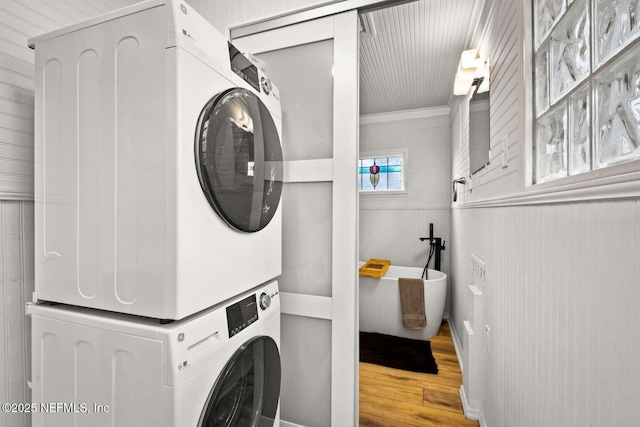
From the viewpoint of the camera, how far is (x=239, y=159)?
3.06 ft

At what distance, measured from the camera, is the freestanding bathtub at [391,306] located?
2803mm

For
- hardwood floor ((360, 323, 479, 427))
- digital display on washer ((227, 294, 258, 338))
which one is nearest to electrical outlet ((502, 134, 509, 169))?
digital display on washer ((227, 294, 258, 338))

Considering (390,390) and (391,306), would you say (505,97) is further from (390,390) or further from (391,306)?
(391,306)

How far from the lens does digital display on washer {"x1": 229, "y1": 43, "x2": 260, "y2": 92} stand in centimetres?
98

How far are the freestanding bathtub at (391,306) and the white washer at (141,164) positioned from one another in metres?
2.21

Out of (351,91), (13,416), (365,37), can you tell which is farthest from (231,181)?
(365,37)

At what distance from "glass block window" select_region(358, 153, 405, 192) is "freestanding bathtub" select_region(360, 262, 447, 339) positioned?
1454 mm

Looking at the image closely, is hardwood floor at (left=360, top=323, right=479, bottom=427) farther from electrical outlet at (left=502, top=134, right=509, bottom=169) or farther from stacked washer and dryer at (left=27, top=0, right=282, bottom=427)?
electrical outlet at (left=502, top=134, right=509, bottom=169)

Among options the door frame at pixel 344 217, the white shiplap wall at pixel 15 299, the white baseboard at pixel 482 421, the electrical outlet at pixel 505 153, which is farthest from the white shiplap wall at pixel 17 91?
the white baseboard at pixel 482 421

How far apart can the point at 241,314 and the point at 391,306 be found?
2211 millimetres

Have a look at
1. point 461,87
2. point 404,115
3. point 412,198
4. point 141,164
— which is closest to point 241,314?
point 141,164

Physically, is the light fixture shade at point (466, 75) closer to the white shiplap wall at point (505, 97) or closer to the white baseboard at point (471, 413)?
the white shiplap wall at point (505, 97)

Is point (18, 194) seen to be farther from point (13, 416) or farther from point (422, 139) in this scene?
point (422, 139)

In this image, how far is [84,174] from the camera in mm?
831
